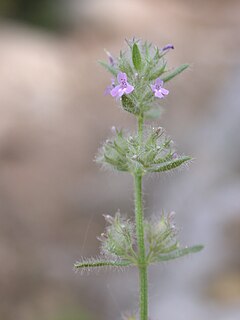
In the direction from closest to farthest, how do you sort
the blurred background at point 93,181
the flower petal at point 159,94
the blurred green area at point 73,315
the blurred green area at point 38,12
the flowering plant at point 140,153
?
the flower petal at point 159,94, the flowering plant at point 140,153, the blurred green area at point 73,315, the blurred background at point 93,181, the blurred green area at point 38,12

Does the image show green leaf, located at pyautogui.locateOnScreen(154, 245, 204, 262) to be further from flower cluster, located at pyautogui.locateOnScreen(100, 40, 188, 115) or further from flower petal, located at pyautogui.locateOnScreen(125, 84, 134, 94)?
flower petal, located at pyautogui.locateOnScreen(125, 84, 134, 94)

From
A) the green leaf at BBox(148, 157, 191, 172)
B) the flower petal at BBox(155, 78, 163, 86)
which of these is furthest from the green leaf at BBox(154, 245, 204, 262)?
the flower petal at BBox(155, 78, 163, 86)

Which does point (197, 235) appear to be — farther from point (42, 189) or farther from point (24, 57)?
point (24, 57)

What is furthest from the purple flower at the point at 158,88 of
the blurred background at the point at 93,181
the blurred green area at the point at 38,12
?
the blurred green area at the point at 38,12

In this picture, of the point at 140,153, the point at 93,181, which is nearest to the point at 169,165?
the point at 140,153

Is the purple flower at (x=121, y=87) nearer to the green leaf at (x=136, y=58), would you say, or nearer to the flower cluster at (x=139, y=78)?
the flower cluster at (x=139, y=78)

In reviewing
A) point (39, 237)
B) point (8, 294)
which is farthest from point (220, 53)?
point (8, 294)

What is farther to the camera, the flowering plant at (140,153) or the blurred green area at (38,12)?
the blurred green area at (38,12)
